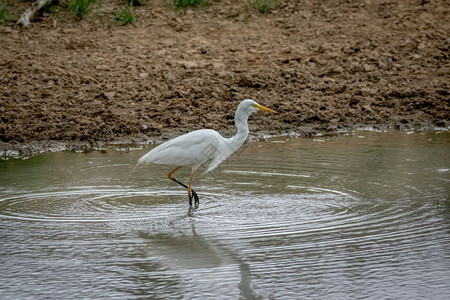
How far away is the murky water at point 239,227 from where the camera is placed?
18.1ft

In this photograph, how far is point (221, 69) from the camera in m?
13.2

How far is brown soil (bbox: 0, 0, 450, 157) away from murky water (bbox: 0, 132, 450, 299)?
4.40ft

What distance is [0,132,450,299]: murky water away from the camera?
5.51 metres

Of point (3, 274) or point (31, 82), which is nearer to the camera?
point (3, 274)

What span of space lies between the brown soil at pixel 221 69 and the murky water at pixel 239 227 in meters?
1.34

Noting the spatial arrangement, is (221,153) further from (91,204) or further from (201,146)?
(91,204)

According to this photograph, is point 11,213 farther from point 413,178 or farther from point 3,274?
point 413,178

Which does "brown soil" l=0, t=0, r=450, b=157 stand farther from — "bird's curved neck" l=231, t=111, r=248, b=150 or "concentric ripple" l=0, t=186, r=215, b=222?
"bird's curved neck" l=231, t=111, r=248, b=150

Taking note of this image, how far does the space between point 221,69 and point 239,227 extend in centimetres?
658

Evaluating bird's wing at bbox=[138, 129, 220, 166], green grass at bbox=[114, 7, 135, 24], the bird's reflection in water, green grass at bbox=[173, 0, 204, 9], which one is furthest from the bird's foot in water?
green grass at bbox=[173, 0, 204, 9]

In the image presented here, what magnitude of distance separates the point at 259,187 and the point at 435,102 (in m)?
5.01

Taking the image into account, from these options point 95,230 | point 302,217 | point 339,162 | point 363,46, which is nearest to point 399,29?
point 363,46

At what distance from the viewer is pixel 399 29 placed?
14.6 m

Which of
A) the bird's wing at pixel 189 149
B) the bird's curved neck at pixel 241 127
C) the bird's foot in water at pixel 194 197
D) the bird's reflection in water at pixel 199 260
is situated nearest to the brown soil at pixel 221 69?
the bird's wing at pixel 189 149
